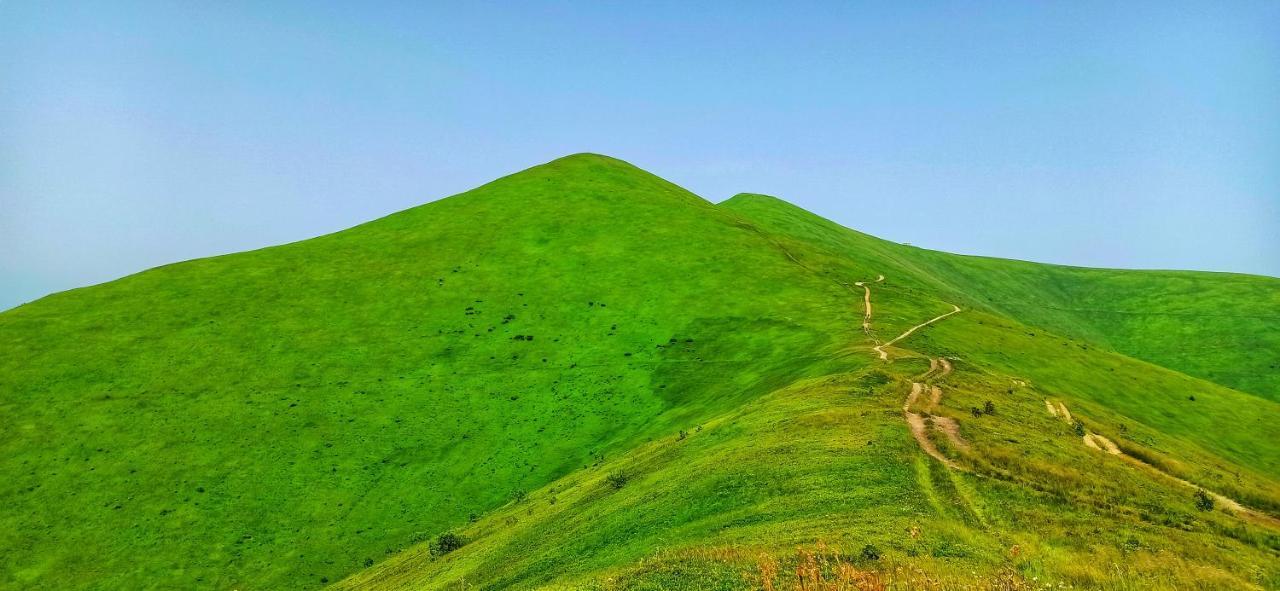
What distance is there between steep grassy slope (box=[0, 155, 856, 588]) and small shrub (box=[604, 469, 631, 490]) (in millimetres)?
16526

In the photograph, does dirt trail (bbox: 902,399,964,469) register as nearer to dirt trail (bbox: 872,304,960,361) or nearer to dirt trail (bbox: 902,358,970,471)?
dirt trail (bbox: 902,358,970,471)

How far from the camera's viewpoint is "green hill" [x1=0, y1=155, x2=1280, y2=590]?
23.7 m

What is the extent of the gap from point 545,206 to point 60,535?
78178 mm

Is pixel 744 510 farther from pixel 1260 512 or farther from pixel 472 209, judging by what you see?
pixel 472 209

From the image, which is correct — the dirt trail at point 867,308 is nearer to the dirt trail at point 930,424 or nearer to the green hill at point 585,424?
the green hill at point 585,424

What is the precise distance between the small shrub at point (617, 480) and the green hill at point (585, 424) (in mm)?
242

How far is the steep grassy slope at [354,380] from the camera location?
5653cm

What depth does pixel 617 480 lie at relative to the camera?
3847 centimetres

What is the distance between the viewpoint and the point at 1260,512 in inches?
1126

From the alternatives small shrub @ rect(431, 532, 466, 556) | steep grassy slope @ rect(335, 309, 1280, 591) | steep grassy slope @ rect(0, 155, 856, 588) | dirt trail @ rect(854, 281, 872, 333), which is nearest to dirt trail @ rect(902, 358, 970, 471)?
steep grassy slope @ rect(335, 309, 1280, 591)

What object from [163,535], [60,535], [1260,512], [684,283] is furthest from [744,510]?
[684,283]

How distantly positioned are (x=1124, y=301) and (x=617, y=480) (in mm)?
183913

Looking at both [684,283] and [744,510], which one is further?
[684,283]

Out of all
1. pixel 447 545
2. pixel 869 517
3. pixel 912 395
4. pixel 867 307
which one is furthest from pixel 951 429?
pixel 867 307
